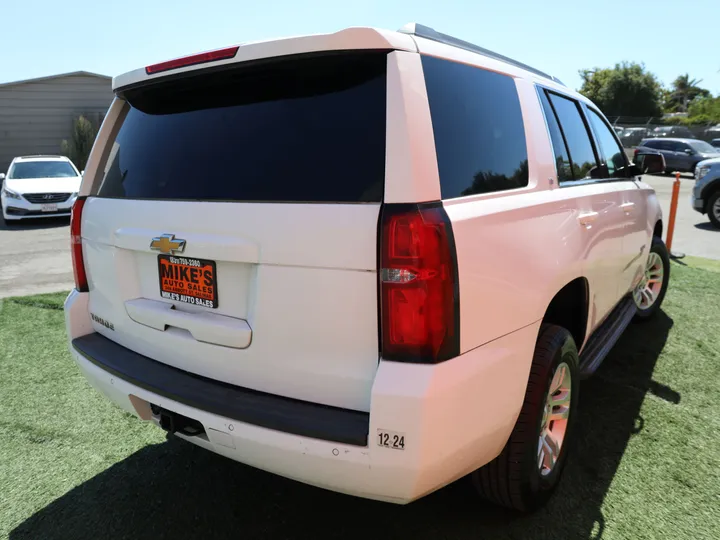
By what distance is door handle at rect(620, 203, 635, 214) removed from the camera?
11.8 ft

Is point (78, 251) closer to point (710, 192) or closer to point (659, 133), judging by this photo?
point (710, 192)

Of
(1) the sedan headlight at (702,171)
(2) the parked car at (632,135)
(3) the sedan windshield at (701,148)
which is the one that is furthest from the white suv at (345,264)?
(2) the parked car at (632,135)

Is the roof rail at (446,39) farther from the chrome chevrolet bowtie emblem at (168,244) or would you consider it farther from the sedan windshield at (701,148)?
the sedan windshield at (701,148)

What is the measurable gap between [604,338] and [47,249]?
939cm

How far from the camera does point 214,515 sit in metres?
2.53

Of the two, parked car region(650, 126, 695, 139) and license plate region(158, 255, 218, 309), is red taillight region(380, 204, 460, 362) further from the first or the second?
parked car region(650, 126, 695, 139)

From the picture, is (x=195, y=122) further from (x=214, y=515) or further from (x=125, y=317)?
→ (x=214, y=515)

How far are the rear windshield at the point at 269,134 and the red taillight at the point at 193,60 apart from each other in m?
0.06

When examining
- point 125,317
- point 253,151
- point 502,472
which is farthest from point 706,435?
point 125,317

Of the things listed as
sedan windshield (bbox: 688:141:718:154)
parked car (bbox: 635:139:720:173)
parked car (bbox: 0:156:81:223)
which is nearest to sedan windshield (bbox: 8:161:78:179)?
parked car (bbox: 0:156:81:223)

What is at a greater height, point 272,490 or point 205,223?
point 205,223

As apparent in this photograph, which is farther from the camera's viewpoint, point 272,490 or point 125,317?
point 272,490

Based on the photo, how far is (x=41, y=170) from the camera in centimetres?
1413

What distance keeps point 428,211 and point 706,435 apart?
2503mm
